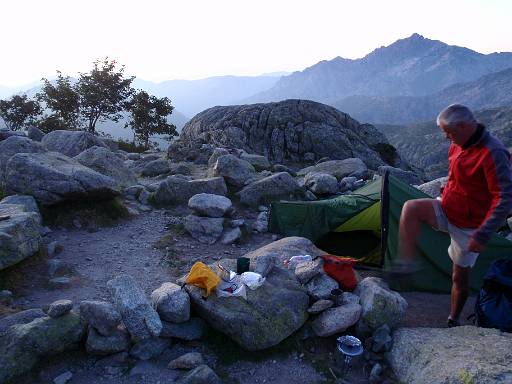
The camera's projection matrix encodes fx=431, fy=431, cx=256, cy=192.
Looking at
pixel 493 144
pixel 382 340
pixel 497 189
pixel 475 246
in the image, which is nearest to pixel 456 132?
pixel 493 144

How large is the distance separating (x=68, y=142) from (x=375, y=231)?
1506 cm

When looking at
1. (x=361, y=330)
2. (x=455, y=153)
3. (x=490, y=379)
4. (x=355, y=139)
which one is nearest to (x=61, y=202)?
(x=361, y=330)

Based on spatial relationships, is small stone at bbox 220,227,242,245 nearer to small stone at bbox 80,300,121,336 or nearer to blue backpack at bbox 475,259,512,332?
small stone at bbox 80,300,121,336

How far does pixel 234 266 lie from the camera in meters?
7.60

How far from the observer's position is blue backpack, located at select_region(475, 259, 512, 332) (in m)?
6.05

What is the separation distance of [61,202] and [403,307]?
8.88m

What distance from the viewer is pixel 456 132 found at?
5461mm

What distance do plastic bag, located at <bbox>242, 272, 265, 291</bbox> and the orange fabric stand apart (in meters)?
1.19

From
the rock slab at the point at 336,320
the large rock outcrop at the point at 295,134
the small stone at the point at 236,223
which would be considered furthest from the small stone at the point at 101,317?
the large rock outcrop at the point at 295,134

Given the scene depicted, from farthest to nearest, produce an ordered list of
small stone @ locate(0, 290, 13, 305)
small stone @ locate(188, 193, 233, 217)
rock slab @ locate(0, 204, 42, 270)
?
small stone @ locate(188, 193, 233, 217) → rock slab @ locate(0, 204, 42, 270) → small stone @ locate(0, 290, 13, 305)

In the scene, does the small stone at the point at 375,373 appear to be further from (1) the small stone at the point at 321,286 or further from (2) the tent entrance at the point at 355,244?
(2) the tent entrance at the point at 355,244

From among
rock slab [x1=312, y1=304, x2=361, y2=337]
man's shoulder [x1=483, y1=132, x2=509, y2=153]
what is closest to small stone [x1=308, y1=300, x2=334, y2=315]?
rock slab [x1=312, y1=304, x2=361, y2=337]

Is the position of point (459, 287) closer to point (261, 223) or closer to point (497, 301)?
point (497, 301)

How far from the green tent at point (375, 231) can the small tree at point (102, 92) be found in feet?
106
